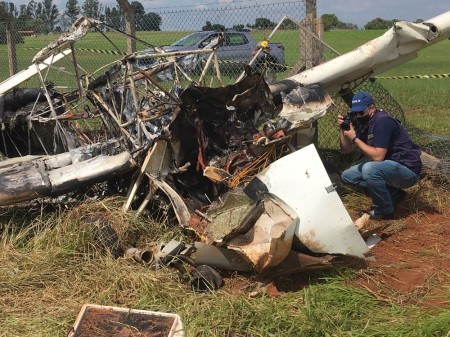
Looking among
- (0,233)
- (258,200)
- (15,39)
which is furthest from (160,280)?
(15,39)

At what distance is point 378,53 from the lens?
227 inches

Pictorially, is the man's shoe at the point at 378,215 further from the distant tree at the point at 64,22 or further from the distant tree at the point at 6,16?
the distant tree at the point at 6,16

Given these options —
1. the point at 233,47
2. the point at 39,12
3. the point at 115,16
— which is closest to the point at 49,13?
the point at 39,12

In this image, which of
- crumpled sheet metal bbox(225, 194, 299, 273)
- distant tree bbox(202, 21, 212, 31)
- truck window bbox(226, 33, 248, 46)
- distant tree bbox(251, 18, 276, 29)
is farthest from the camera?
truck window bbox(226, 33, 248, 46)

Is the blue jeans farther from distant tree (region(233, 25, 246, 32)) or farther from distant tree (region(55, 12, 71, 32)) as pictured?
distant tree (region(55, 12, 71, 32))

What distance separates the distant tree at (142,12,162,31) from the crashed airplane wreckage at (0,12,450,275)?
3.44m

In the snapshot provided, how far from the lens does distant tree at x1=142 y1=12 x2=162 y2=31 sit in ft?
29.4

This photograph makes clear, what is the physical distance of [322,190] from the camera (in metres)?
3.85

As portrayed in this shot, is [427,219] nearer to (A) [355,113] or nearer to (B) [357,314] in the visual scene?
(A) [355,113]

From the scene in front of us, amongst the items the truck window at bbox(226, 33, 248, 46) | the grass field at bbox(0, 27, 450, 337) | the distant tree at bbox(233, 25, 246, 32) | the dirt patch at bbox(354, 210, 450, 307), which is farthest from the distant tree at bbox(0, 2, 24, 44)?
the dirt patch at bbox(354, 210, 450, 307)

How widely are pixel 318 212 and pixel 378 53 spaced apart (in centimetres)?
260

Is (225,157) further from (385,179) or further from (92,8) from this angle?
(92,8)

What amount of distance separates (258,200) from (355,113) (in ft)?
5.50

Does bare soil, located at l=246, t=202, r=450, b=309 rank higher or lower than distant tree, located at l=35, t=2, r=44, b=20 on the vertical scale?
lower
